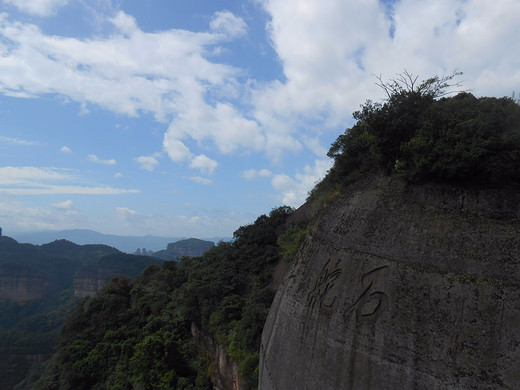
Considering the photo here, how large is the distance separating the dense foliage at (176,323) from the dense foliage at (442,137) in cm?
849

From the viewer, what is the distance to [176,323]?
18.8 metres

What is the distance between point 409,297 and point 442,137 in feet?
13.3

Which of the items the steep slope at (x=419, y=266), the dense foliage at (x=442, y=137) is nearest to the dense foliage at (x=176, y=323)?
the steep slope at (x=419, y=266)

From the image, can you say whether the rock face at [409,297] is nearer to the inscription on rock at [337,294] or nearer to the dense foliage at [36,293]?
the inscription on rock at [337,294]

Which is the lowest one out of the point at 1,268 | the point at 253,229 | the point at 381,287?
the point at 1,268

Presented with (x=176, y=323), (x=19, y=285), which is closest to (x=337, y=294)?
(x=176, y=323)

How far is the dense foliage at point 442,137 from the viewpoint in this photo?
261 inches

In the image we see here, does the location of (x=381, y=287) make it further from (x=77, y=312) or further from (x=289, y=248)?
(x=77, y=312)

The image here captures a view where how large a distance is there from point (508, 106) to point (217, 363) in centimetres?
1562

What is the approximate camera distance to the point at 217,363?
1496 cm

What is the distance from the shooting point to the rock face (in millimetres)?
5668

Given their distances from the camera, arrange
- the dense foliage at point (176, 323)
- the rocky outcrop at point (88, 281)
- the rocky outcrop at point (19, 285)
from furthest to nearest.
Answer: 1. the rocky outcrop at point (88, 281)
2. the rocky outcrop at point (19, 285)
3. the dense foliage at point (176, 323)

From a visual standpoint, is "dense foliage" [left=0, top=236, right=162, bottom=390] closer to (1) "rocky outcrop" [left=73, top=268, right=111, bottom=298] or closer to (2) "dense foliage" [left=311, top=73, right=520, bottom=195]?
(1) "rocky outcrop" [left=73, top=268, right=111, bottom=298]

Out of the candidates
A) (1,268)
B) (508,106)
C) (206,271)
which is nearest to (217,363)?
(206,271)
